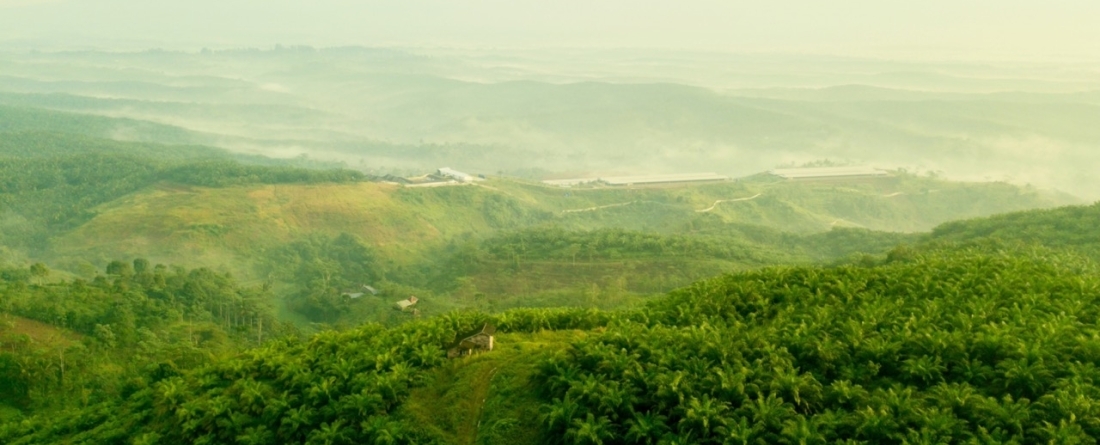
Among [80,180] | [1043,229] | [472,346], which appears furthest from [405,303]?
[80,180]

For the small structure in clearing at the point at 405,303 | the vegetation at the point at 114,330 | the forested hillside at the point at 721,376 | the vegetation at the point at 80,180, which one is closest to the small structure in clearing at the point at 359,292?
the small structure in clearing at the point at 405,303

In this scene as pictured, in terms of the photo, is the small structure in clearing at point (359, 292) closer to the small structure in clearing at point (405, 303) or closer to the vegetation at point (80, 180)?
the small structure in clearing at point (405, 303)

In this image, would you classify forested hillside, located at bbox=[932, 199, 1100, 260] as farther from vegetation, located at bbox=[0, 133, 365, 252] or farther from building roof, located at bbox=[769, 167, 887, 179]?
vegetation, located at bbox=[0, 133, 365, 252]

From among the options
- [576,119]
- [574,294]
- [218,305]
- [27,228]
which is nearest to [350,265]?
[218,305]

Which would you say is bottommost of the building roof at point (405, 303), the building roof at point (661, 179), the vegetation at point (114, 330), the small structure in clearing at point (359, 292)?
the building roof at point (661, 179)

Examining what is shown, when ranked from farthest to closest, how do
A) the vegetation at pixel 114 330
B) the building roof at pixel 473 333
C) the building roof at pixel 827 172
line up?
the building roof at pixel 827 172 → the vegetation at pixel 114 330 → the building roof at pixel 473 333

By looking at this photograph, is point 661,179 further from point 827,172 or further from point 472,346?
point 472,346

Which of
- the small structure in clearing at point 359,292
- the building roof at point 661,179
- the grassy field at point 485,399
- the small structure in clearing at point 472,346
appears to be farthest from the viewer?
the building roof at point 661,179

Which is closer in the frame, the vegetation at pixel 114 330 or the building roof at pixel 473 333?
the building roof at pixel 473 333

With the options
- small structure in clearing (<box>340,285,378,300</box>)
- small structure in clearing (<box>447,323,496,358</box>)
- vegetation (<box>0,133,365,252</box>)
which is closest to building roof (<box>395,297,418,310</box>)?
small structure in clearing (<box>340,285,378,300</box>)
